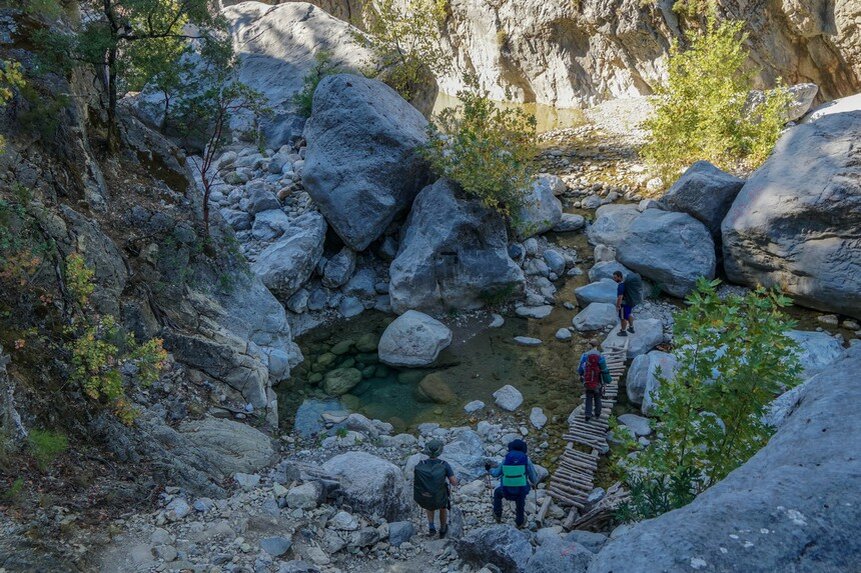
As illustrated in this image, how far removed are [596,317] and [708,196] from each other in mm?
4887

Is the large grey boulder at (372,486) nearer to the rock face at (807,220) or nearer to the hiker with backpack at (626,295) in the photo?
the hiker with backpack at (626,295)

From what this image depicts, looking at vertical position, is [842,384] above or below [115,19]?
below

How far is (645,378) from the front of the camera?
12.6m


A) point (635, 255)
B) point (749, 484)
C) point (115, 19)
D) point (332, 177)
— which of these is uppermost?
point (115, 19)

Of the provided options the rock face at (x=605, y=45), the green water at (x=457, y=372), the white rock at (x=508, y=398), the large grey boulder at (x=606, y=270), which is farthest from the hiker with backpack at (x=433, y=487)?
the rock face at (x=605, y=45)

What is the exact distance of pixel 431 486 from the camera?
339 inches

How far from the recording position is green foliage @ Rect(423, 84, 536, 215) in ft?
54.4

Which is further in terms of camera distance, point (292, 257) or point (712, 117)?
point (712, 117)

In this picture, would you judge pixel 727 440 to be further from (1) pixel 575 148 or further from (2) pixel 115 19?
(1) pixel 575 148

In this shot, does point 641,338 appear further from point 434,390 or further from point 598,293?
point 434,390

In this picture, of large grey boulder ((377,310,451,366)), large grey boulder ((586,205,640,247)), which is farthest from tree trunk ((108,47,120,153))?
large grey boulder ((586,205,640,247))

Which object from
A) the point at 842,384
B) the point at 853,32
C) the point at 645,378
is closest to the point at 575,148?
the point at 853,32

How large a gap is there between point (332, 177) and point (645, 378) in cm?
927

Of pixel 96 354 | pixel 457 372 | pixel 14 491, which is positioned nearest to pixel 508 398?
pixel 457 372
